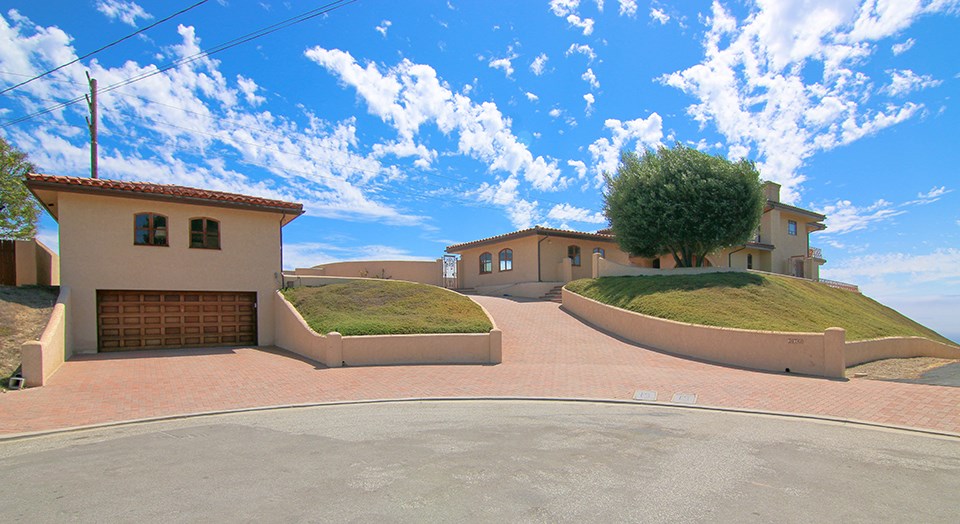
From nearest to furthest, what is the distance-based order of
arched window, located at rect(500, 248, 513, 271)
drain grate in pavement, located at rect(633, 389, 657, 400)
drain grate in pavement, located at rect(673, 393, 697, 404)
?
drain grate in pavement, located at rect(673, 393, 697, 404)
drain grate in pavement, located at rect(633, 389, 657, 400)
arched window, located at rect(500, 248, 513, 271)

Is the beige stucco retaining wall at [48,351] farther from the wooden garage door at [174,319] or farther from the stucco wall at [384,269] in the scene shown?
the stucco wall at [384,269]


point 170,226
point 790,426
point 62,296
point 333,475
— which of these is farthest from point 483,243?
point 333,475

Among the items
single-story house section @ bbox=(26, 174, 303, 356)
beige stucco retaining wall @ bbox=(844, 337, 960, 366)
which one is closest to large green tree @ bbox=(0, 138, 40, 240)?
single-story house section @ bbox=(26, 174, 303, 356)

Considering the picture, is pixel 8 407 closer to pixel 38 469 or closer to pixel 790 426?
pixel 38 469

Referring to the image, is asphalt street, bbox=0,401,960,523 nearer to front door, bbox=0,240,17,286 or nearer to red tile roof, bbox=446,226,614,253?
front door, bbox=0,240,17,286

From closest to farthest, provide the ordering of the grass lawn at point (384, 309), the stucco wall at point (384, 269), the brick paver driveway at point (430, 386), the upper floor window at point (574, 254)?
the brick paver driveway at point (430, 386) < the grass lawn at point (384, 309) < the upper floor window at point (574, 254) < the stucco wall at point (384, 269)

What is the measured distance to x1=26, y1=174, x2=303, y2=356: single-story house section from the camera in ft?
48.8

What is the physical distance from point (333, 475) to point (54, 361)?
10910mm

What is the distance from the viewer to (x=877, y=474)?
5426 mm

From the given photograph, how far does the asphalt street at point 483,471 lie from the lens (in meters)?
4.31

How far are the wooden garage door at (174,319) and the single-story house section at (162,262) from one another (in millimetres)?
28

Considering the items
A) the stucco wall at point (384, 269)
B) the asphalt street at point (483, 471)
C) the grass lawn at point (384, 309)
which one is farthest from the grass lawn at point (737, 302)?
the stucco wall at point (384, 269)

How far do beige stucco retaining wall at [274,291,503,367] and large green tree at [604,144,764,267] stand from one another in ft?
42.3

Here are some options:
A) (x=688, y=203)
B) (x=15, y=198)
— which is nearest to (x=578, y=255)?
(x=688, y=203)
